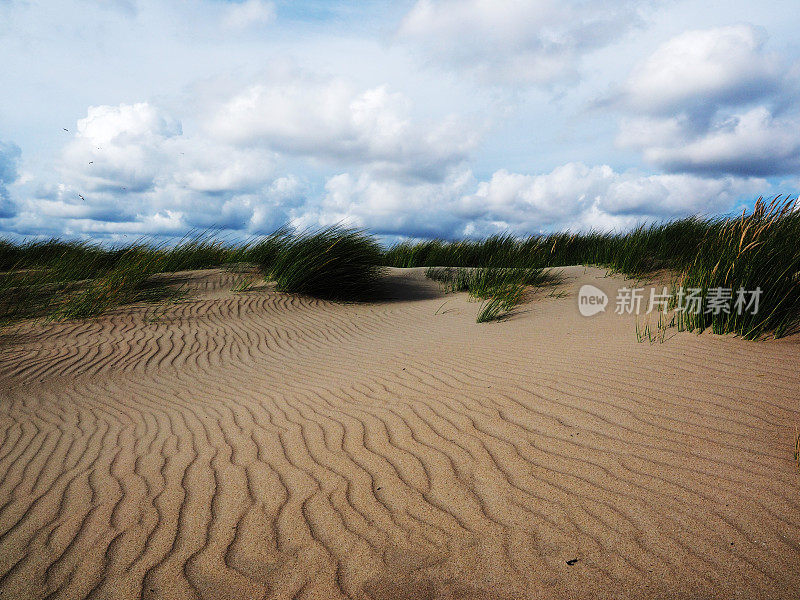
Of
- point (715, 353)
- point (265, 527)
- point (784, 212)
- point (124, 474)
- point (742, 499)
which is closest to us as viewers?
point (742, 499)

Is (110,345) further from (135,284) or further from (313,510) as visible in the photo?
A: (313,510)

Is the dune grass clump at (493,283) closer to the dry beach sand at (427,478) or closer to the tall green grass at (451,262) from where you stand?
the tall green grass at (451,262)

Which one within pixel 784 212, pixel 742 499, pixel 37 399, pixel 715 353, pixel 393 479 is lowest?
pixel 37 399

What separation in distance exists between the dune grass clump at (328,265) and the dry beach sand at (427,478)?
14.5 feet

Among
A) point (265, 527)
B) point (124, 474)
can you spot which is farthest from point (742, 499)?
point (124, 474)

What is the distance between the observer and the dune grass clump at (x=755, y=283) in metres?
4.30

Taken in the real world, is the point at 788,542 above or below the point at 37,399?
above

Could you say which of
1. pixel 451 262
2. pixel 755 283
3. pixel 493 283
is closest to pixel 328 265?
pixel 493 283

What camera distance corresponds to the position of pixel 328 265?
32.5 feet

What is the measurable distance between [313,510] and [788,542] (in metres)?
2.22

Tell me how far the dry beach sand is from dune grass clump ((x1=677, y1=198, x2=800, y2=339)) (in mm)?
276

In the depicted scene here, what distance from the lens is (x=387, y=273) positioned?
11570 mm

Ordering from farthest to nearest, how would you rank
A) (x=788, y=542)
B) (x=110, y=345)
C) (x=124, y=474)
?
1. (x=110, y=345)
2. (x=124, y=474)
3. (x=788, y=542)

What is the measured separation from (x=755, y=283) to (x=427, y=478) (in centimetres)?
385
